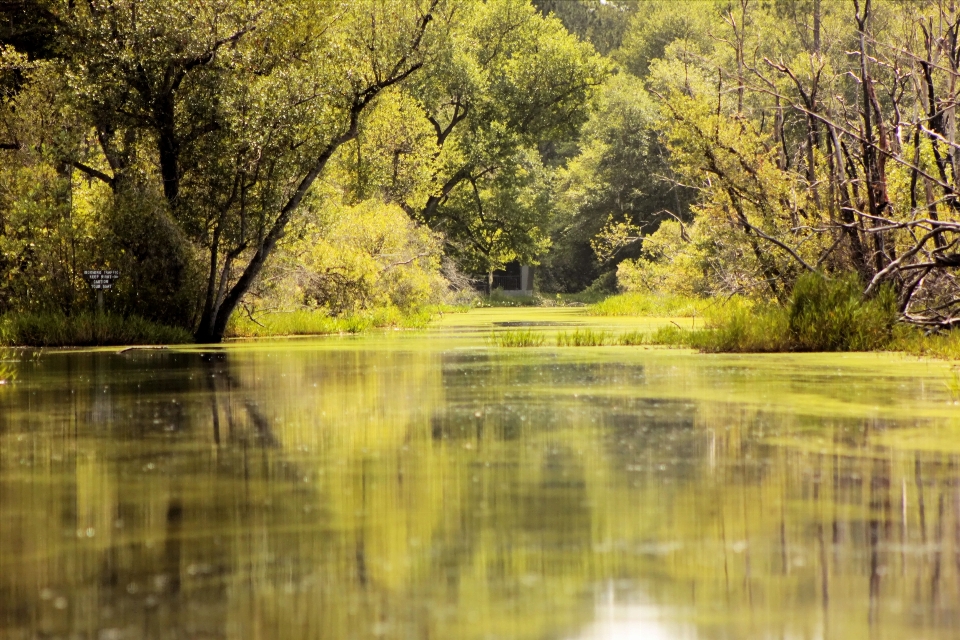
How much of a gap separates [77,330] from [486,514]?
16.5 meters

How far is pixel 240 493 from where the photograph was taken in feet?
20.3

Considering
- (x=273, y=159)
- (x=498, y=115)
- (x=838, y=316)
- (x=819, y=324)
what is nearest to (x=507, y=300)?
(x=498, y=115)

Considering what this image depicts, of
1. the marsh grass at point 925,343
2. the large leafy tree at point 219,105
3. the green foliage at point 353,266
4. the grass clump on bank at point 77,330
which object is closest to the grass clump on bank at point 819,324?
the marsh grass at point 925,343

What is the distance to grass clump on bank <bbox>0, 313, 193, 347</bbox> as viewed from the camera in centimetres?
2045

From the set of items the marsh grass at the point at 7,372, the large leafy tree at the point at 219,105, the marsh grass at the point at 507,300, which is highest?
the large leafy tree at the point at 219,105

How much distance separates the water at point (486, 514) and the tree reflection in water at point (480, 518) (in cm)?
2

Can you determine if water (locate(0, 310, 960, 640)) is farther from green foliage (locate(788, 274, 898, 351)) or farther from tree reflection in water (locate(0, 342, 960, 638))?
green foliage (locate(788, 274, 898, 351))

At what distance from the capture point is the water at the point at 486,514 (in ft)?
13.0

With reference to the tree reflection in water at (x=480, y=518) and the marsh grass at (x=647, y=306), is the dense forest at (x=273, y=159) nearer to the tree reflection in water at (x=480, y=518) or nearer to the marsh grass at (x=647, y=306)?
the marsh grass at (x=647, y=306)

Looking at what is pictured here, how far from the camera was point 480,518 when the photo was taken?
5.42 m

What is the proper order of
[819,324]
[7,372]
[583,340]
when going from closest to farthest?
[7,372], [819,324], [583,340]

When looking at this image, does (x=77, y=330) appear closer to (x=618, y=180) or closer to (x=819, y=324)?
(x=819, y=324)

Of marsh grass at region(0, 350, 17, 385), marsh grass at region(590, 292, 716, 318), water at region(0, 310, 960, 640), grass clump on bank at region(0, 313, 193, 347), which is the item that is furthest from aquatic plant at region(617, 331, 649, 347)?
marsh grass at region(590, 292, 716, 318)

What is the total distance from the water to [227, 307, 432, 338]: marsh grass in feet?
43.1
